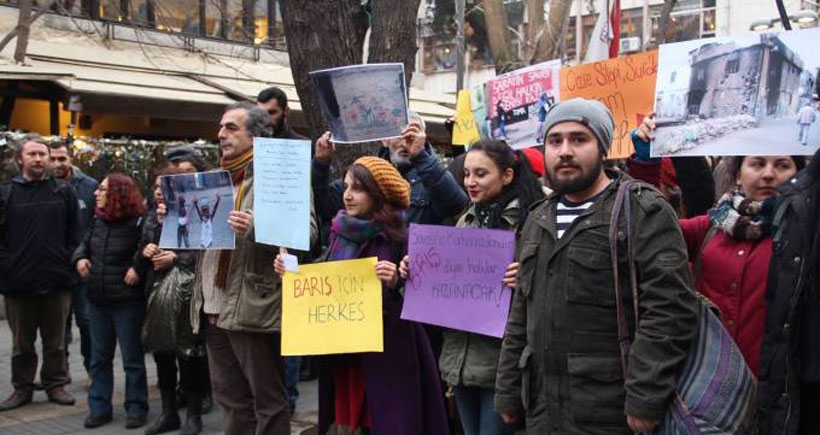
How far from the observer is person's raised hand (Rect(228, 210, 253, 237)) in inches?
165

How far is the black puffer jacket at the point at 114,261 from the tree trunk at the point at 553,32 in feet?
29.5

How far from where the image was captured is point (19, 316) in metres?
6.44

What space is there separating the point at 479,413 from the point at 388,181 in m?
1.14

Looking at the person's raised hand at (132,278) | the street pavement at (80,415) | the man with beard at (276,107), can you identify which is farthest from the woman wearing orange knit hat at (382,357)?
the person's raised hand at (132,278)

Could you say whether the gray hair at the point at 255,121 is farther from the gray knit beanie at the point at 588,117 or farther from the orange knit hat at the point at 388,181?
the gray knit beanie at the point at 588,117

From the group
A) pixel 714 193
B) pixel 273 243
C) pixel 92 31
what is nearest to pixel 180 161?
pixel 273 243

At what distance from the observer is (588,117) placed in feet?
9.55

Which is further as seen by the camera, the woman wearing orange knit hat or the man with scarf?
the man with scarf

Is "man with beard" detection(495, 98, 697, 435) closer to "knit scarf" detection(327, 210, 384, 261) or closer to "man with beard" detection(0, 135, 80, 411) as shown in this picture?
"knit scarf" detection(327, 210, 384, 261)

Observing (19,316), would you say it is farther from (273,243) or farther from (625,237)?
(625,237)

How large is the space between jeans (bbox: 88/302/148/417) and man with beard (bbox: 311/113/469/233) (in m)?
1.97

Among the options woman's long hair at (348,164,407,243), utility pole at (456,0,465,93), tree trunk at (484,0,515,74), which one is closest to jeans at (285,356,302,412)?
woman's long hair at (348,164,407,243)

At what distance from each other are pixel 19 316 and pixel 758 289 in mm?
5511

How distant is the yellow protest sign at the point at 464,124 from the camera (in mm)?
5324
